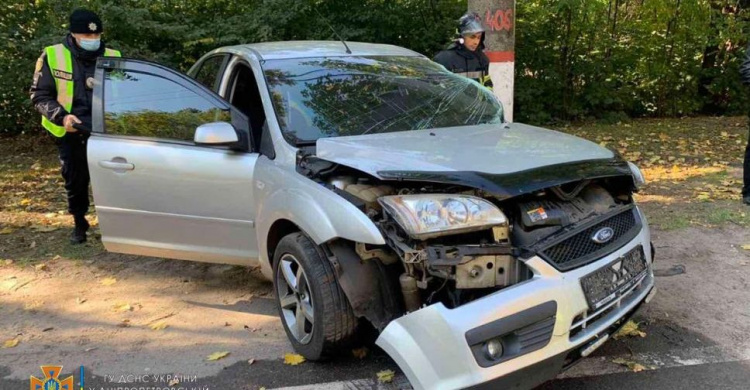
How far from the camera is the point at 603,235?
275cm

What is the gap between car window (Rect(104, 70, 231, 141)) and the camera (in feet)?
13.0

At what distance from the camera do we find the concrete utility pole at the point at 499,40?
654 cm

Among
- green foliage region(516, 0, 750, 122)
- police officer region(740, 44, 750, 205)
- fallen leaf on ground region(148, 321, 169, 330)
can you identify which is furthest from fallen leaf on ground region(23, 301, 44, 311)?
green foliage region(516, 0, 750, 122)

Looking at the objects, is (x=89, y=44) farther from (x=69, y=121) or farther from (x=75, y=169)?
(x=75, y=169)

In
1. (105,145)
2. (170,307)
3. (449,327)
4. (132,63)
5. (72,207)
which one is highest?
(132,63)

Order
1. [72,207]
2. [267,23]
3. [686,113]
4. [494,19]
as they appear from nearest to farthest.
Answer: [72,207] → [494,19] → [267,23] → [686,113]

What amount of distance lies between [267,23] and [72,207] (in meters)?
5.08

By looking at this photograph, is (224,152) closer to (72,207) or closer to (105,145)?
(105,145)

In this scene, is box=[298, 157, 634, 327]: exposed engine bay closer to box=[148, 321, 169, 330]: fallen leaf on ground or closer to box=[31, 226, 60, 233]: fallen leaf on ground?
box=[148, 321, 169, 330]: fallen leaf on ground

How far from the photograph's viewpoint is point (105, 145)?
412 cm

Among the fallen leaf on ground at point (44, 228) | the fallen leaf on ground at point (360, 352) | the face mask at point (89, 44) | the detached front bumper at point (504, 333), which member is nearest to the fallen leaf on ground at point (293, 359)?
the fallen leaf on ground at point (360, 352)

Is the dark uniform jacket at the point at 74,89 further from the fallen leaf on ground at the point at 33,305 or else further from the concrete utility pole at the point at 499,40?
the concrete utility pole at the point at 499,40

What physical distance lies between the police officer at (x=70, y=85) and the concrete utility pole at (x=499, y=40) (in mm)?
3709

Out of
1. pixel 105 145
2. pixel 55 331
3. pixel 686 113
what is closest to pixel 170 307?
pixel 55 331
